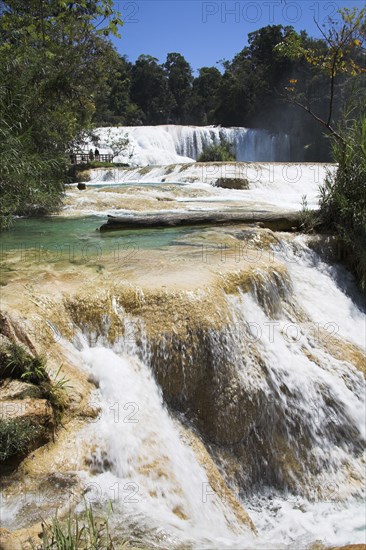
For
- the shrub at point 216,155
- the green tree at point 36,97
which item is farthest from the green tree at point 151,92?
the green tree at point 36,97

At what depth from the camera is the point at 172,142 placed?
108ft

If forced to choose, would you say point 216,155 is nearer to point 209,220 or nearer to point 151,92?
point 209,220

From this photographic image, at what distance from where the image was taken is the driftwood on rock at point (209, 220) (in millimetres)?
8133

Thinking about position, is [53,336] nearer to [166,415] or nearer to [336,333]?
[166,415]

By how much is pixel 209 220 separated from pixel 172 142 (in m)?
25.9

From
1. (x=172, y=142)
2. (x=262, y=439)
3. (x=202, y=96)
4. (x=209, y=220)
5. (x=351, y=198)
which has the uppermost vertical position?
(x=202, y=96)

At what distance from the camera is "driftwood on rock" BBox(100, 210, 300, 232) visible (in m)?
8.13

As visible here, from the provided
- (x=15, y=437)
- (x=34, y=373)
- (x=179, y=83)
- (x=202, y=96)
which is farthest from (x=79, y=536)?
(x=179, y=83)

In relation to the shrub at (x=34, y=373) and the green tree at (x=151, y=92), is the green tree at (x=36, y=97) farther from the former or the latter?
the green tree at (x=151, y=92)

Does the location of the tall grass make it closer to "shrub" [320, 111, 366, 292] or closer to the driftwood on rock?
"shrub" [320, 111, 366, 292]

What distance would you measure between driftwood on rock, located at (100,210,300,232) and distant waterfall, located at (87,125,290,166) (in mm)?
22288

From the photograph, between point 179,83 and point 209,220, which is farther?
point 179,83

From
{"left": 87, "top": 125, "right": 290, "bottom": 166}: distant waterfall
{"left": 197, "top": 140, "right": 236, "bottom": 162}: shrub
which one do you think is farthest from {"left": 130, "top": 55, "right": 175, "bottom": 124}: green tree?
{"left": 197, "top": 140, "right": 236, "bottom": 162}: shrub

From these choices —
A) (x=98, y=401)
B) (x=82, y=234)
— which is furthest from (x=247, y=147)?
(x=98, y=401)
